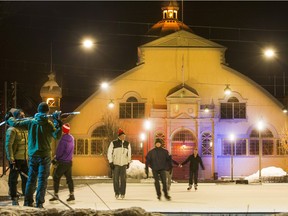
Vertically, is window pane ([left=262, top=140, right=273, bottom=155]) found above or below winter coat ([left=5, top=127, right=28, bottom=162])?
above

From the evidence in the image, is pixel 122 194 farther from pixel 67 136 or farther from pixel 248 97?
pixel 248 97

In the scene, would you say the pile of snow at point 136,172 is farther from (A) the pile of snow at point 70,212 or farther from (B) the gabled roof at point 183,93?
(A) the pile of snow at point 70,212

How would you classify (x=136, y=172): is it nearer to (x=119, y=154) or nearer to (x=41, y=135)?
(x=119, y=154)

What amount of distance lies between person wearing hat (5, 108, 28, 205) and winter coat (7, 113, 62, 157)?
0.80 meters

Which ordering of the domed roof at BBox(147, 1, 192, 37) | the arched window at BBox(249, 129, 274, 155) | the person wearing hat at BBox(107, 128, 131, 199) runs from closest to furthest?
the person wearing hat at BBox(107, 128, 131, 199), the arched window at BBox(249, 129, 274, 155), the domed roof at BBox(147, 1, 192, 37)

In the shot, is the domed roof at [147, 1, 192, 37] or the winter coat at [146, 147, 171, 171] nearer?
the winter coat at [146, 147, 171, 171]

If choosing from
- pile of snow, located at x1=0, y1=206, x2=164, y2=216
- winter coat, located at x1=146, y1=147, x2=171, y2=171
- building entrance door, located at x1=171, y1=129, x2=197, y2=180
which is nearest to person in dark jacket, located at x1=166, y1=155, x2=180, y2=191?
winter coat, located at x1=146, y1=147, x2=171, y2=171

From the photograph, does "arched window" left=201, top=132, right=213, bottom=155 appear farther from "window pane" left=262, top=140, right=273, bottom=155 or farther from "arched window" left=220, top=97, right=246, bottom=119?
"window pane" left=262, top=140, right=273, bottom=155

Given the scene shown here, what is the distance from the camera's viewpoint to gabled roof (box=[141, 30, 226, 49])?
60719 millimetres

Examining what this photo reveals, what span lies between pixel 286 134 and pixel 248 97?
4.26 metres

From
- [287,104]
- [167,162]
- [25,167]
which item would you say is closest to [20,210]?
[25,167]

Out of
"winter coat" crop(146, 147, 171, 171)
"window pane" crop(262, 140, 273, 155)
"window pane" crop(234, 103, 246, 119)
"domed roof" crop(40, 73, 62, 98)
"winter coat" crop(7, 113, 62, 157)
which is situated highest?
"domed roof" crop(40, 73, 62, 98)

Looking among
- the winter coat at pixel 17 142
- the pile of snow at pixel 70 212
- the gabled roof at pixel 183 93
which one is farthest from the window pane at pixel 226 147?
the pile of snow at pixel 70 212

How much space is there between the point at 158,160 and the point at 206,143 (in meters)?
39.3
